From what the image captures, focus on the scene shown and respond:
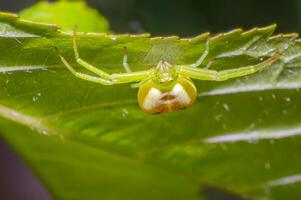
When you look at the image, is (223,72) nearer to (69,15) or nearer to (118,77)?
(118,77)

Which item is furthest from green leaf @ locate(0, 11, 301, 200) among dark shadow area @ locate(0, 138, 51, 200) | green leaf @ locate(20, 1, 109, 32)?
dark shadow area @ locate(0, 138, 51, 200)

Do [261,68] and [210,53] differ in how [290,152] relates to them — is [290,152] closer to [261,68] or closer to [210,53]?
[261,68]

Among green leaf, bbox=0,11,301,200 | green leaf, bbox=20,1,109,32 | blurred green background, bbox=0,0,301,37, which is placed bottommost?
green leaf, bbox=0,11,301,200

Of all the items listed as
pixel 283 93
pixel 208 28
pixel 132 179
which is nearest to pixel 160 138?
pixel 132 179

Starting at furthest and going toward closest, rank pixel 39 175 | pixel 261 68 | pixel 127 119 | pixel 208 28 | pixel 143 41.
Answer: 1. pixel 208 28
2. pixel 39 175
3. pixel 127 119
4. pixel 261 68
5. pixel 143 41

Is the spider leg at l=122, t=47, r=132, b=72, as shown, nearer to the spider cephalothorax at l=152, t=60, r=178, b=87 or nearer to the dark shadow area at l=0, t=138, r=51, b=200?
the spider cephalothorax at l=152, t=60, r=178, b=87

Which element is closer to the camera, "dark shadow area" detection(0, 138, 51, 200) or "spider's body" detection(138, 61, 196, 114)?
"spider's body" detection(138, 61, 196, 114)

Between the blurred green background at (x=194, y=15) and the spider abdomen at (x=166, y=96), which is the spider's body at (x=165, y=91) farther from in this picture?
the blurred green background at (x=194, y=15)
